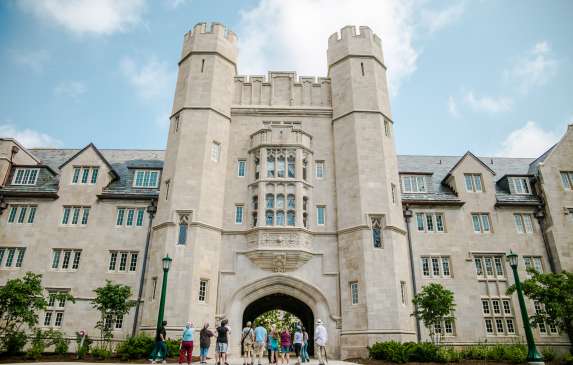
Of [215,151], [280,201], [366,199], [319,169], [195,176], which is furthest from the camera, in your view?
[319,169]

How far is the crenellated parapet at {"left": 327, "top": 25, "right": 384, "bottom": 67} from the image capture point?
2919 centimetres

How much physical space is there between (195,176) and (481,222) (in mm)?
20494

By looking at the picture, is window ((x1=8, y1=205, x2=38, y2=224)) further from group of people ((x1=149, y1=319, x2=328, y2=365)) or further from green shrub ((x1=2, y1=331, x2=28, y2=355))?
group of people ((x1=149, y1=319, x2=328, y2=365))

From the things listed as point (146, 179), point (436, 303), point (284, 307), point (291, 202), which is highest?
point (146, 179)

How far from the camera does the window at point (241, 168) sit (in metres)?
26.3

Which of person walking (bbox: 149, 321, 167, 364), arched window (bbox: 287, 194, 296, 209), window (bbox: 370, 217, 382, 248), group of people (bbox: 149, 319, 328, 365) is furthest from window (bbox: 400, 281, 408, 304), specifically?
person walking (bbox: 149, 321, 167, 364)

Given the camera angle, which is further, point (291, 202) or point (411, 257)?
point (411, 257)

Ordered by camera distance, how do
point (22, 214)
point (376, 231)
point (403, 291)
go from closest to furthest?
point (403, 291)
point (376, 231)
point (22, 214)

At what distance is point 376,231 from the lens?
76.9ft

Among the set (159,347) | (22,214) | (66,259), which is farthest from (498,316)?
(22,214)

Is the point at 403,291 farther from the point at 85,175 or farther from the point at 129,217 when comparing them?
the point at 85,175

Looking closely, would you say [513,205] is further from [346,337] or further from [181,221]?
[181,221]

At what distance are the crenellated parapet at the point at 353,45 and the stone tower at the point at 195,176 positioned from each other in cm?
779

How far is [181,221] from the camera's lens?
75.9 feet
